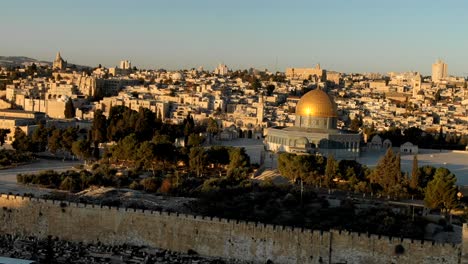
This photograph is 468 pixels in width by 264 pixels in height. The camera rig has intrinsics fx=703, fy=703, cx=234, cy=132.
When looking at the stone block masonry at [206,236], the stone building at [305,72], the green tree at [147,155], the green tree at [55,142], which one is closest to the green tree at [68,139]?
the green tree at [55,142]

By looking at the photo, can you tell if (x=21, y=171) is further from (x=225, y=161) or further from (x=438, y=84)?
(x=438, y=84)

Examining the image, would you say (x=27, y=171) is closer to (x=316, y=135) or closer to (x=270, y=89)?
(x=316, y=135)

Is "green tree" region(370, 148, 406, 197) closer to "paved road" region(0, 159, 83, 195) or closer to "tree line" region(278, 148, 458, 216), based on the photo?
"tree line" region(278, 148, 458, 216)

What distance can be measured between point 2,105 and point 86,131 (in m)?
17.5

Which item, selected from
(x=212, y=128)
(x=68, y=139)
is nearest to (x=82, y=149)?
(x=68, y=139)

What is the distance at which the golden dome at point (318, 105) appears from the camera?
1334 inches

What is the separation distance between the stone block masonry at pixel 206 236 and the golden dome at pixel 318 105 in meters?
19.1

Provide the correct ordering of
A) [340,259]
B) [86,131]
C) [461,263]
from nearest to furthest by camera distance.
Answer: [461,263] → [340,259] → [86,131]

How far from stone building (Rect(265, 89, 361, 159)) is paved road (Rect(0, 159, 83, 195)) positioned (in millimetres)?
9512

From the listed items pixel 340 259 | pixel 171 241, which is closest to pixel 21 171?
pixel 171 241

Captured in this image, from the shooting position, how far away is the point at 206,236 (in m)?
15.5

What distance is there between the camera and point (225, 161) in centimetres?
2841

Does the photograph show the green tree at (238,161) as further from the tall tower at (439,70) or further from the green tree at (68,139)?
the tall tower at (439,70)

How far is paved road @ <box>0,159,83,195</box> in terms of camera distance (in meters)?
23.7
